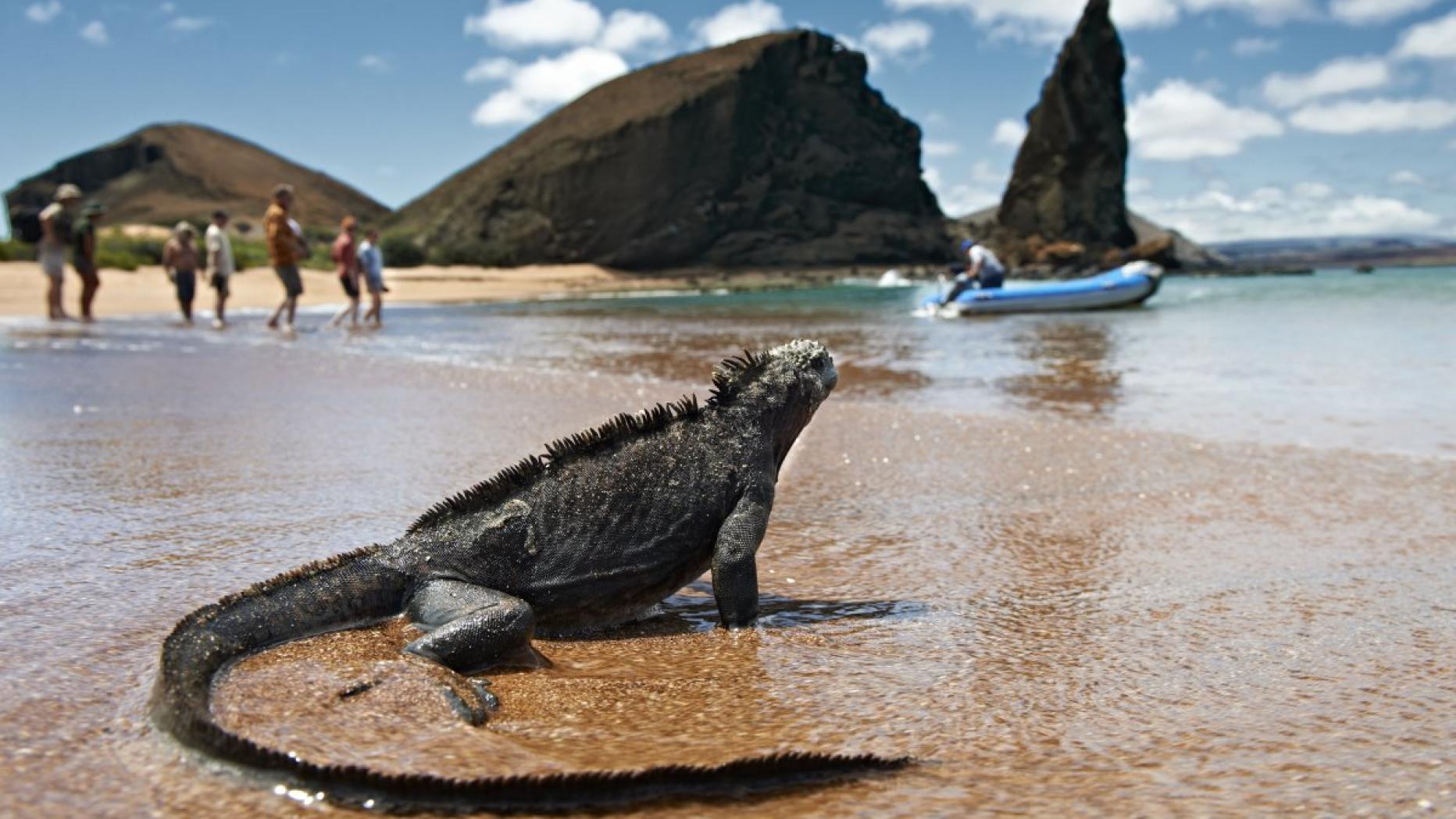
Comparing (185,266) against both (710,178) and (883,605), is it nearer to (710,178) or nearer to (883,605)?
(883,605)

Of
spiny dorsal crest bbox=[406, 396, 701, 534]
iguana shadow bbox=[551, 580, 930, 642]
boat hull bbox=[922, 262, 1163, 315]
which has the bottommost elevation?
iguana shadow bbox=[551, 580, 930, 642]

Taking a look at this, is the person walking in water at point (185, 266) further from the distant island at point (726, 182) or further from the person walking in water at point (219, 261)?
the distant island at point (726, 182)

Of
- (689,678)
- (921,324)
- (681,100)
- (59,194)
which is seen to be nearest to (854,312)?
(921,324)

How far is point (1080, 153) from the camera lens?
331 ft

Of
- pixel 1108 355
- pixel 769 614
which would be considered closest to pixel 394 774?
pixel 769 614

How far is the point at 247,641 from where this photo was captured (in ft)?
10.0

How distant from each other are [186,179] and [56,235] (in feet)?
276

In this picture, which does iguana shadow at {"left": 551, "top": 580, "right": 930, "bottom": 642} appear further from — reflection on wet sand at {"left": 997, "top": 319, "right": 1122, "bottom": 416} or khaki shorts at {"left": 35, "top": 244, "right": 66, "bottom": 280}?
khaki shorts at {"left": 35, "top": 244, "right": 66, "bottom": 280}

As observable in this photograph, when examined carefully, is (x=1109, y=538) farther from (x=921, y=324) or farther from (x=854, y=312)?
(x=854, y=312)

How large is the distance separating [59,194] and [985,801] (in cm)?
2188

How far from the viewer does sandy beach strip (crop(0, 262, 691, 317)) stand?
89.7 feet

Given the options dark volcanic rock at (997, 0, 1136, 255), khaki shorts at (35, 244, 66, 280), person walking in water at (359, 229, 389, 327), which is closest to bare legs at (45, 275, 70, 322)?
khaki shorts at (35, 244, 66, 280)

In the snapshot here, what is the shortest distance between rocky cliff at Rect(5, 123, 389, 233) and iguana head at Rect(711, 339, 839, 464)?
3552 inches

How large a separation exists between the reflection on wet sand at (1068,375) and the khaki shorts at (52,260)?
55.8 feet
